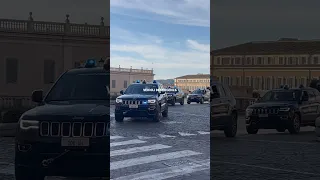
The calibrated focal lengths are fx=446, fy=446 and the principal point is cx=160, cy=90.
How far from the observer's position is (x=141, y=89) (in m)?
5.48

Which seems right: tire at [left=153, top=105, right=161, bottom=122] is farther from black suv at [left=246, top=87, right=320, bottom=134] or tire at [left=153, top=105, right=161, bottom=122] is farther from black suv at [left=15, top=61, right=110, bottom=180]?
black suv at [left=246, top=87, right=320, bottom=134]

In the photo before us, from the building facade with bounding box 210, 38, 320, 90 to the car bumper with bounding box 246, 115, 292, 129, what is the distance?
443mm

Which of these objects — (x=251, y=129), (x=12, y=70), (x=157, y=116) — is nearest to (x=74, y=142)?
(x=157, y=116)

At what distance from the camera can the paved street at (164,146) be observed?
18.8 feet

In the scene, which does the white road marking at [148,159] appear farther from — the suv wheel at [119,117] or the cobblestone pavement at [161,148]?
the suv wheel at [119,117]

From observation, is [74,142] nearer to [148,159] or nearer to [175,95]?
[148,159]

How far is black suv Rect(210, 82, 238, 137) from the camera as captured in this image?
20.5 ft

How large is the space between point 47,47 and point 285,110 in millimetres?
3434

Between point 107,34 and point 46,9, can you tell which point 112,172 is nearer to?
point 107,34

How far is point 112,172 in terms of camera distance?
6.00m

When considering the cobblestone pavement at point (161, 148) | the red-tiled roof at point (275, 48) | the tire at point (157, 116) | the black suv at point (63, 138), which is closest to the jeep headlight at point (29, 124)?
the black suv at point (63, 138)

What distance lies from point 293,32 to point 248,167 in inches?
78.2

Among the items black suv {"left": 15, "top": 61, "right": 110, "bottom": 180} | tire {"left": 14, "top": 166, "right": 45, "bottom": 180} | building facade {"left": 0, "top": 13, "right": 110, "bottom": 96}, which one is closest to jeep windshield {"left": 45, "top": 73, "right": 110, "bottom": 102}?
black suv {"left": 15, "top": 61, "right": 110, "bottom": 180}

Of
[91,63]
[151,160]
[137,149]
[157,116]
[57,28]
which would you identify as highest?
[57,28]
